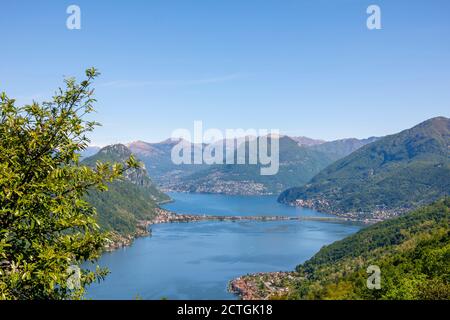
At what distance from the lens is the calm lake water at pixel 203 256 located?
9088cm

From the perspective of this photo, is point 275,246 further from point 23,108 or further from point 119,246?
point 23,108

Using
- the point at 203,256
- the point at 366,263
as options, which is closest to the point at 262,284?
the point at 366,263

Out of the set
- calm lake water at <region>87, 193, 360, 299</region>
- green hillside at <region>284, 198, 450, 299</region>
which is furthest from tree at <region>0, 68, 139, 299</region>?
calm lake water at <region>87, 193, 360, 299</region>

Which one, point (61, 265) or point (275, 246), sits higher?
point (61, 265)

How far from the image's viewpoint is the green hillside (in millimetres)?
49638

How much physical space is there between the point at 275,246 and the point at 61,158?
462 feet

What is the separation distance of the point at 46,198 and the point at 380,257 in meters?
87.0

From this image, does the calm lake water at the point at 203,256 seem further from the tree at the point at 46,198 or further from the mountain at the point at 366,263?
the tree at the point at 46,198

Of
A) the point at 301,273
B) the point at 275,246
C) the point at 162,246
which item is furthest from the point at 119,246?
the point at 301,273

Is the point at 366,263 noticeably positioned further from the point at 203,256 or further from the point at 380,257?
the point at 203,256

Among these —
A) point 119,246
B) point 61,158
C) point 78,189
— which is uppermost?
point 61,158

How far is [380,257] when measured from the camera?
3344 inches
